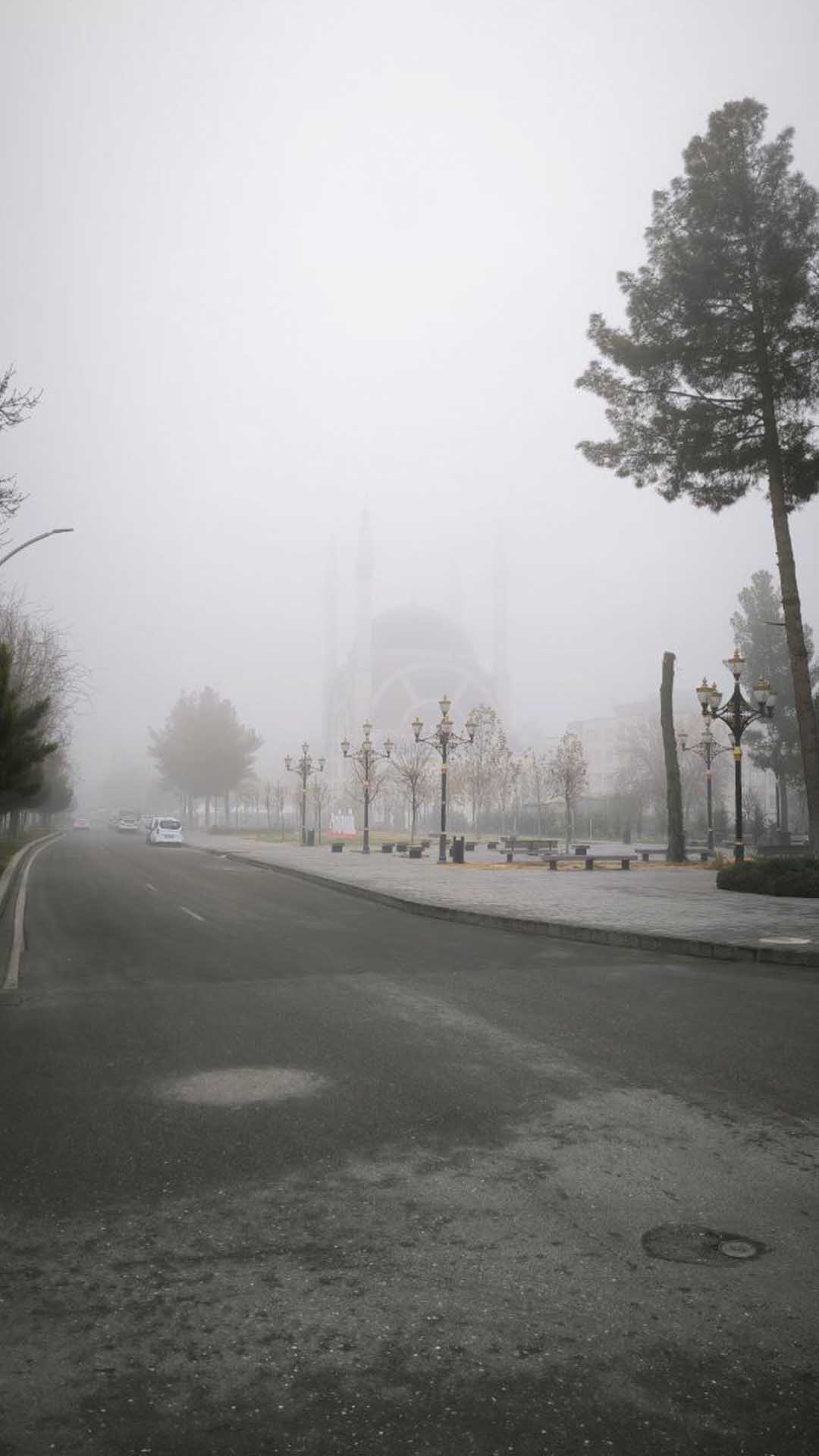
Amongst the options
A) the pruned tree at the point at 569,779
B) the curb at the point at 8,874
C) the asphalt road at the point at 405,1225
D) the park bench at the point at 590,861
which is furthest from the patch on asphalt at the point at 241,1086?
the pruned tree at the point at 569,779

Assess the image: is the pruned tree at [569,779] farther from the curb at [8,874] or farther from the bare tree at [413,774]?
the curb at [8,874]

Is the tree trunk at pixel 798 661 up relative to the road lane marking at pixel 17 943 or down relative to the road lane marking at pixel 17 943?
up

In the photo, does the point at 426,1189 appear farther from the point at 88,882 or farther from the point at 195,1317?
the point at 88,882

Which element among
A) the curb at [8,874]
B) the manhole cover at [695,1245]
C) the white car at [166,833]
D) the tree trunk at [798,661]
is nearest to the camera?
the manhole cover at [695,1245]

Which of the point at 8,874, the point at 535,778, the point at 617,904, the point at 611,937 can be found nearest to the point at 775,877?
the point at 617,904

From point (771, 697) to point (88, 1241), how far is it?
27494 mm

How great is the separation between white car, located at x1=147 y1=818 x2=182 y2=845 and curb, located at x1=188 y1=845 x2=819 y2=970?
117 ft

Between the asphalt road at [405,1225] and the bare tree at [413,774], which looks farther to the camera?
the bare tree at [413,774]

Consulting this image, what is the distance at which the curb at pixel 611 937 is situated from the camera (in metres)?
11.1

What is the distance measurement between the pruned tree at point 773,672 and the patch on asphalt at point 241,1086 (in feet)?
167

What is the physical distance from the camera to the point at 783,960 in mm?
11047

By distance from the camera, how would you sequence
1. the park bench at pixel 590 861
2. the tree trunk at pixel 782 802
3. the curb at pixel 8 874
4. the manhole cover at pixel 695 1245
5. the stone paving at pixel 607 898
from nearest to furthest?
the manhole cover at pixel 695 1245
the stone paving at pixel 607 898
the curb at pixel 8 874
the park bench at pixel 590 861
the tree trunk at pixel 782 802

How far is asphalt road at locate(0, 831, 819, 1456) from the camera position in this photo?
2543mm

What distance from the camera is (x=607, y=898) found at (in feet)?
61.8
